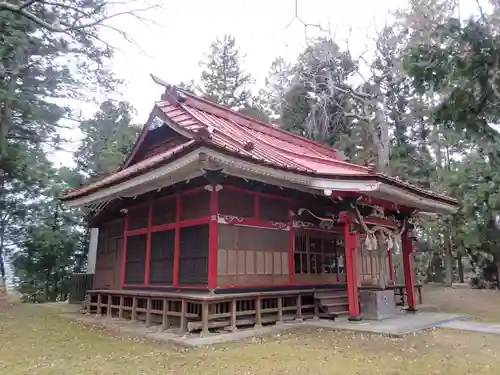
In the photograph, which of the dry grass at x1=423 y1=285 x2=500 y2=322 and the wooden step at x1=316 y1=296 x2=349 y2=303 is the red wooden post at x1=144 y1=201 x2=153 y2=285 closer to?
the wooden step at x1=316 y1=296 x2=349 y2=303

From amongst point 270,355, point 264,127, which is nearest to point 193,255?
point 270,355

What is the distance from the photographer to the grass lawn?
4.58 meters

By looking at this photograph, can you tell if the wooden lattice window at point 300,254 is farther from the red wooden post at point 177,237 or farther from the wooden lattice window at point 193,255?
the red wooden post at point 177,237

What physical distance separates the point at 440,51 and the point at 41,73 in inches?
559

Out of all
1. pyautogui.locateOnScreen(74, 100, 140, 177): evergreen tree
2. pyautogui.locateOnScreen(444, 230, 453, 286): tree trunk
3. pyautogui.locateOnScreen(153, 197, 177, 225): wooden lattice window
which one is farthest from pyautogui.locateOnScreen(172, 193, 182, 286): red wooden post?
pyautogui.locateOnScreen(444, 230, 453, 286): tree trunk

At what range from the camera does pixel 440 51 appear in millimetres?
5344

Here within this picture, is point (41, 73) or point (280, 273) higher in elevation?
point (41, 73)

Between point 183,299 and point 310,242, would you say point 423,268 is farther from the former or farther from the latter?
point 183,299

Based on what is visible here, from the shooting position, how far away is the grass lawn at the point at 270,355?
180 inches

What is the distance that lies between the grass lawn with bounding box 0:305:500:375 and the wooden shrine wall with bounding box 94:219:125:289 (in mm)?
3114

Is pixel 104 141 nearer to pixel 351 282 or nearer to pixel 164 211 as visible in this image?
pixel 164 211

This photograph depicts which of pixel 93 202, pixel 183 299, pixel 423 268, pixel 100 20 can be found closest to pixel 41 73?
pixel 93 202

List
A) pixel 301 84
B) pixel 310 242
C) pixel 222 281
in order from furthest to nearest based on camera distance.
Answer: pixel 301 84
pixel 310 242
pixel 222 281

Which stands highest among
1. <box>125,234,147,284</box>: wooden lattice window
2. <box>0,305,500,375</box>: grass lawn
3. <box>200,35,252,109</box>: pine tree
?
<box>200,35,252,109</box>: pine tree
